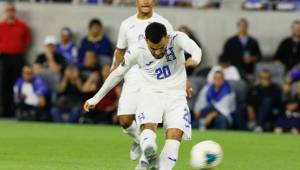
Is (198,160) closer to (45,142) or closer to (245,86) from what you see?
(45,142)

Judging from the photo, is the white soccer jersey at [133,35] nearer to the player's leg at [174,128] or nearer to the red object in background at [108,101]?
the player's leg at [174,128]

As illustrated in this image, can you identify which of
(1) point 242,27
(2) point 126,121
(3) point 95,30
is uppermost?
(2) point 126,121

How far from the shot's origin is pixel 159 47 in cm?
1194

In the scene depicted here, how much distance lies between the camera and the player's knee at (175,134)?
11.9 meters

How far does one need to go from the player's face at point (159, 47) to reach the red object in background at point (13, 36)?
46.8 ft

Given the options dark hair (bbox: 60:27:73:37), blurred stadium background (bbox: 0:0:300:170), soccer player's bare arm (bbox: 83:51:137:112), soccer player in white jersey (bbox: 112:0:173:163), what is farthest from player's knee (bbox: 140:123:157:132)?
dark hair (bbox: 60:27:73:37)

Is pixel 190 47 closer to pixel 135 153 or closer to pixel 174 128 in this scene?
pixel 174 128

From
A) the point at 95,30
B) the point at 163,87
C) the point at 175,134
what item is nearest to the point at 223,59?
the point at 95,30

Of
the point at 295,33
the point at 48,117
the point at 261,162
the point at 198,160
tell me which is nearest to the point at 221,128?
the point at 295,33

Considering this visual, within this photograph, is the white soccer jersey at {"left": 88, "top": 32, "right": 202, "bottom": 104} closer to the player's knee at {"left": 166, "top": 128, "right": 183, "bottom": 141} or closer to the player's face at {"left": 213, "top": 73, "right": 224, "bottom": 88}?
the player's knee at {"left": 166, "top": 128, "right": 183, "bottom": 141}

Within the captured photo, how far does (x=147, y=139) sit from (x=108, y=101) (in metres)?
12.5

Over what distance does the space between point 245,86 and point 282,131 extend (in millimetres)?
1565

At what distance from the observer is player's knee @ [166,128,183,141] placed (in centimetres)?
1190

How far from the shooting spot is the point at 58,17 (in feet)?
88.8
